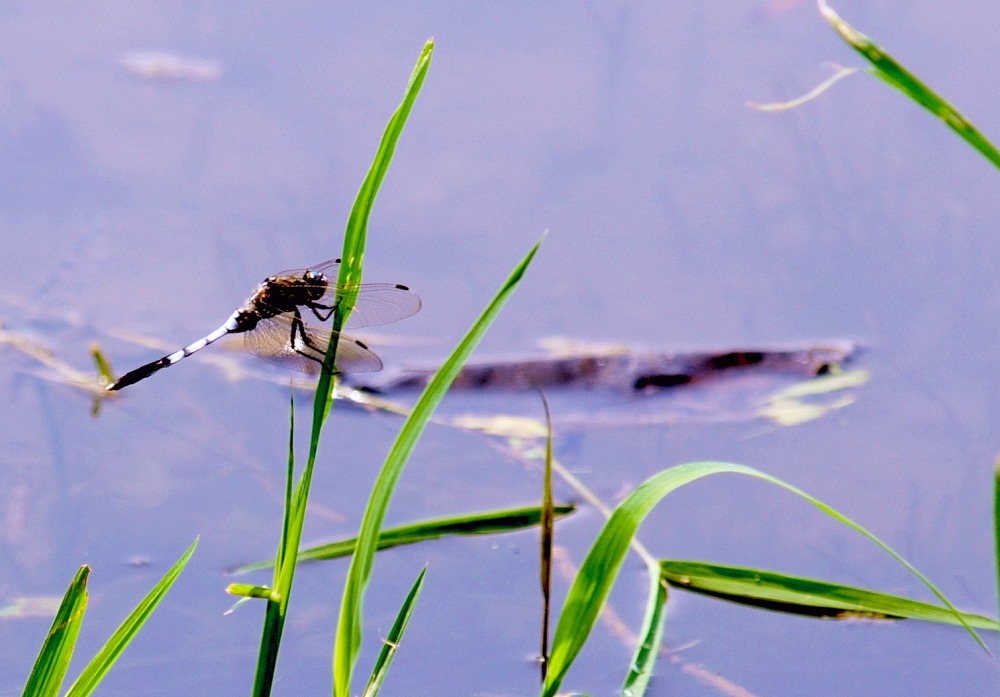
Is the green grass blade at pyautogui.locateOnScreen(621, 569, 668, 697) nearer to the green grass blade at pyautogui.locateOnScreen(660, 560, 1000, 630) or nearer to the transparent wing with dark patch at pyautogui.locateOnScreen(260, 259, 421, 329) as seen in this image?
the green grass blade at pyautogui.locateOnScreen(660, 560, 1000, 630)

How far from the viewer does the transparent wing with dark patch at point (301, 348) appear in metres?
2.30

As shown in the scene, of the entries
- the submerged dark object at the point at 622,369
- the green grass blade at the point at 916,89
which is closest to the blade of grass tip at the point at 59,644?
the green grass blade at the point at 916,89

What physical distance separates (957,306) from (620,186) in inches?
37.0

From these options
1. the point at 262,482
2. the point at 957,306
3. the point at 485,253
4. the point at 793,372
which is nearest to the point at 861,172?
the point at 957,306

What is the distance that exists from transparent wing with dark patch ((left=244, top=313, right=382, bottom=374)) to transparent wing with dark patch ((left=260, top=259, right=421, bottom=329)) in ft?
0.13

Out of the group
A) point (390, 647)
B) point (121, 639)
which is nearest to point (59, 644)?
point (121, 639)

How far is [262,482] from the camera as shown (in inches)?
91.4

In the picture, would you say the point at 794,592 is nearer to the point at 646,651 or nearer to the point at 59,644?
the point at 646,651

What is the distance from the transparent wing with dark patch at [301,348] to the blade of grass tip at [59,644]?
919 mm

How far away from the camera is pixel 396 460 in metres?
1.35

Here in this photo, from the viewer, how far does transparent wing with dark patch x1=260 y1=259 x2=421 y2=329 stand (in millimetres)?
2174

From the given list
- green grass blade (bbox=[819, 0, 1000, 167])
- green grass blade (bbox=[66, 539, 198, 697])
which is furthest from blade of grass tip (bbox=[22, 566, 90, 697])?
green grass blade (bbox=[819, 0, 1000, 167])

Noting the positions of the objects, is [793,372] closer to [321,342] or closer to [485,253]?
[485,253]

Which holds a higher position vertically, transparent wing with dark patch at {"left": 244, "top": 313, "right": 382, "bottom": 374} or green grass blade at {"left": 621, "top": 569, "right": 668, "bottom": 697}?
transparent wing with dark patch at {"left": 244, "top": 313, "right": 382, "bottom": 374}
